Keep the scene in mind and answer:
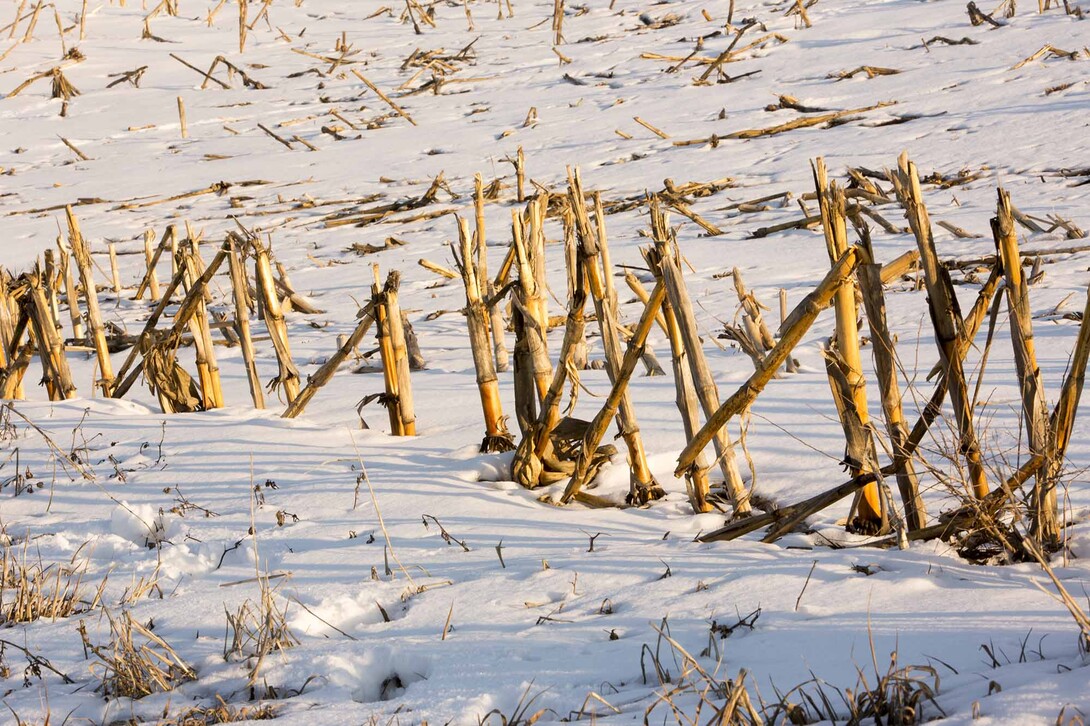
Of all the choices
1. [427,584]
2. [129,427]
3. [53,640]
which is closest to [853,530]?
[427,584]

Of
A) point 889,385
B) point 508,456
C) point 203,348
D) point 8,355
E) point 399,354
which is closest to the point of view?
point 889,385

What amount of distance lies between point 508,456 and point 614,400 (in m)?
0.70

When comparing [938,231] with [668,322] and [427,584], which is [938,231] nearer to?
[668,322]

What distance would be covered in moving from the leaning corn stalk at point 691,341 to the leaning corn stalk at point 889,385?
0.48 m

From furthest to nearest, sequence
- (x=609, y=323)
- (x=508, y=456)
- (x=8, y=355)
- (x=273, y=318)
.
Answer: (x=8, y=355) → (x=273, y=318) → (x=508, y=456) → (x=609, y=323)

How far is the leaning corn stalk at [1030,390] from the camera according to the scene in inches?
103

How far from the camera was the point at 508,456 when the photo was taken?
396 centimetres

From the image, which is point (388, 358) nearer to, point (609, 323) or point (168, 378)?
point (609, 323)

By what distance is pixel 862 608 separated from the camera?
7.86ft

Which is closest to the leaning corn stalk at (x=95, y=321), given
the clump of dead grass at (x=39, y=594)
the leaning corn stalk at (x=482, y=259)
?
the leaning corn stalk at (x=482, y=259)

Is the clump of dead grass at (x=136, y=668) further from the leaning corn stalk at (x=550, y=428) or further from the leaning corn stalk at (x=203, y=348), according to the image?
the leaning corn stalk at (x=203, y=348)

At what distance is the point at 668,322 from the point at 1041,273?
119 inches

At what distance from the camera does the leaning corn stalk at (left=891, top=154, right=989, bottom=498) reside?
8.64 feet

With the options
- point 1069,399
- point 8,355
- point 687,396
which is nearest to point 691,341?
point 687,396
